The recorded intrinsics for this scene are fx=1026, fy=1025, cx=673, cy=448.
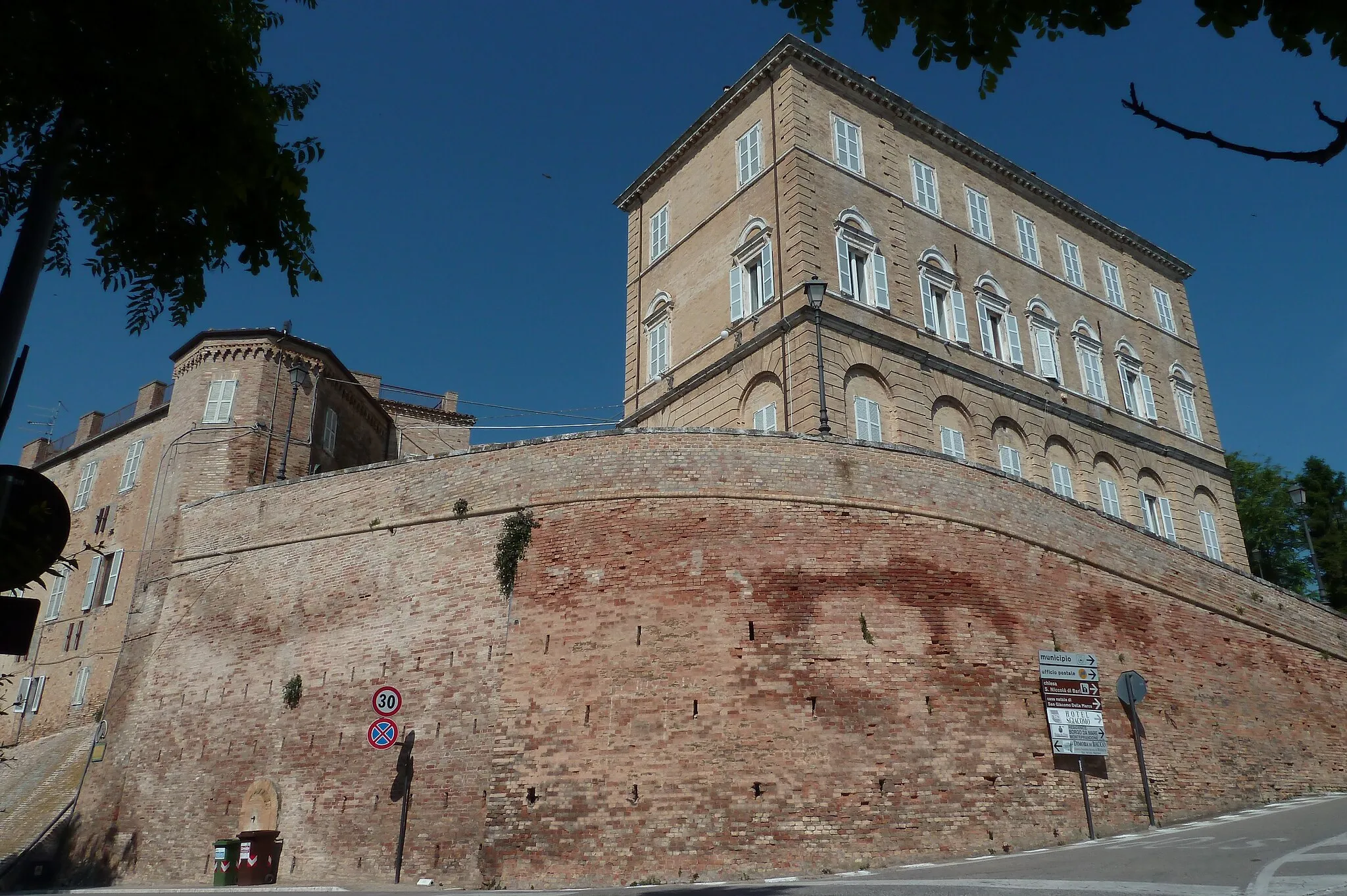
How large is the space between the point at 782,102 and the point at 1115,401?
14.2 metres

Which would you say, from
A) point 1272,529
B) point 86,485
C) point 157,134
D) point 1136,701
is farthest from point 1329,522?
point 157,134

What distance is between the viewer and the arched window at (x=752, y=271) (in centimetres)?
2623

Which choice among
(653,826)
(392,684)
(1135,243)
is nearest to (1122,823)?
(653,826)

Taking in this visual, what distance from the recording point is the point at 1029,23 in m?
3.94

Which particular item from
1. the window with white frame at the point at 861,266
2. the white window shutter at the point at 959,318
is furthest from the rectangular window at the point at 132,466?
the white window shutter at the point at 959,318

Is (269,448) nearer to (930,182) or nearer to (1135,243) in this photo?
(930,182)

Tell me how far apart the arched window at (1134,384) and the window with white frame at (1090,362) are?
42.0 inches

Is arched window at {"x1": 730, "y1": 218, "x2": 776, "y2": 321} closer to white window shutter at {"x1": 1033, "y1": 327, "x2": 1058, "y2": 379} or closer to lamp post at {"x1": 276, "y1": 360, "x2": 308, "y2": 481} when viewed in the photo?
white window shutter at {"x1": 1033, "y1": 327, "x2": 1058, "y2": 379}

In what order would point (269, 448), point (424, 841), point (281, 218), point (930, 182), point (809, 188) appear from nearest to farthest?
point (281, 218) < point (424, 841) < point (269, 448) < point (809, 188) < point (930, 182)

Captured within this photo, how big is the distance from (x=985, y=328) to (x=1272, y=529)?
2524 centimetres

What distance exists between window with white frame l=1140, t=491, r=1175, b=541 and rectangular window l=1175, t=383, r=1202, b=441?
364 centimetres

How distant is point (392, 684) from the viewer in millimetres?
16922

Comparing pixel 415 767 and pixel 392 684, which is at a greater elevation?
pixel 392 684

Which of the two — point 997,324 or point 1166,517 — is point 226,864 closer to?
point 997,324
